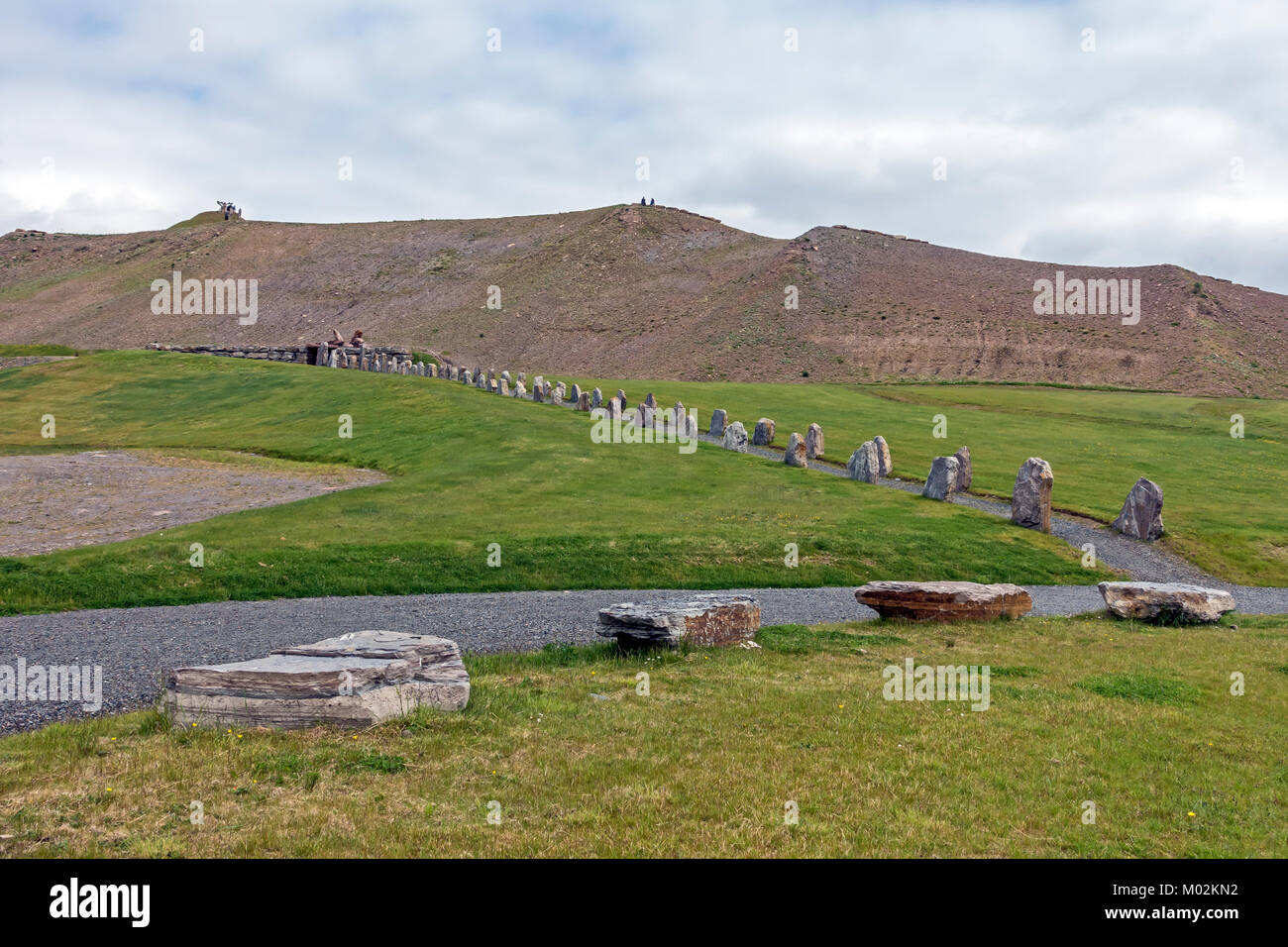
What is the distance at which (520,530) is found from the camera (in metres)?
24.2

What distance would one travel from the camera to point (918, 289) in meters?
107

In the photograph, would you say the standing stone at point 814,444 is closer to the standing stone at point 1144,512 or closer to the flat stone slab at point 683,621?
the standing stone at point 1144,512

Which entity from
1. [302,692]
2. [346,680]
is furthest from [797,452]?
[302,692]

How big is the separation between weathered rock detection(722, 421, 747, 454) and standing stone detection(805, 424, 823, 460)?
8.78ft

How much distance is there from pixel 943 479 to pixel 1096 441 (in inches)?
742

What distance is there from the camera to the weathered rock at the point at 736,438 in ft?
129

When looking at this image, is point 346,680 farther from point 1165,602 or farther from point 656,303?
point 656,303

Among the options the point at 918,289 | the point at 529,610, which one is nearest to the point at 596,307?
the point at 918,289

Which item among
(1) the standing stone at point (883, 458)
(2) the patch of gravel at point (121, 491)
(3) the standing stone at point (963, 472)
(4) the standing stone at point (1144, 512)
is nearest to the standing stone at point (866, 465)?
(1) the standing stone at point (883, 458)

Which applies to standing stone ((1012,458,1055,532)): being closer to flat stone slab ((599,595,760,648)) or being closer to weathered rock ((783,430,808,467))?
weathered rock ((783,430,808,467))

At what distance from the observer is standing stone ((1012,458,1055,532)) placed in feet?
88.2
